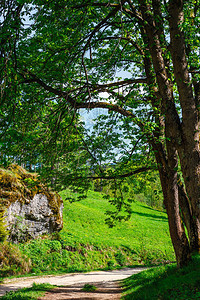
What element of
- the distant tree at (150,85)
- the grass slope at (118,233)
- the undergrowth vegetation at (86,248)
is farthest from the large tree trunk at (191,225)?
the grass slope at (118,233)

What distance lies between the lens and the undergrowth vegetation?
1300cm

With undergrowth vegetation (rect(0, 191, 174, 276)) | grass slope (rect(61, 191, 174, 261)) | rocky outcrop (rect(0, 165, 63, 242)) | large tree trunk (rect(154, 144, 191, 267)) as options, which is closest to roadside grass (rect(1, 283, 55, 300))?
undergrowth vegetation (rect(0, 191, 174, 276))

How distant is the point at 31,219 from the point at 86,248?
4693 millimetres

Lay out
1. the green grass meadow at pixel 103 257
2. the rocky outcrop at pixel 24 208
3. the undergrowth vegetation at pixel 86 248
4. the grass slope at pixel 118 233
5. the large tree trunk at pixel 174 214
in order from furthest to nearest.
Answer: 1. the grass slope at pixel 118 233
2. the rocky outcrop at pixel 24 208
3. the undergrowth vegetation at pixel 86 248
4. the large tree trunk at pixel 174 214
5. the green grass meadow at pixel 103 257

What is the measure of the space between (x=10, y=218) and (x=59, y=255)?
389cm

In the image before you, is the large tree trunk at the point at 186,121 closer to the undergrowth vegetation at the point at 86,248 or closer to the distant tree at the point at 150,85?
the distant tree at the point at 150,85

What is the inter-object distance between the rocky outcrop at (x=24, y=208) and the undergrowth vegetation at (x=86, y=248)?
0.65 metres

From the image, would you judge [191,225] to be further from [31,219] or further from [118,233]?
[118,233]

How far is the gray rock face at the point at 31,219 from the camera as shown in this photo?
13602 mm

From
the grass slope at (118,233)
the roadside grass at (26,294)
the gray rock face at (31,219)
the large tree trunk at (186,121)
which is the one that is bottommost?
the grass slope at (118,233)

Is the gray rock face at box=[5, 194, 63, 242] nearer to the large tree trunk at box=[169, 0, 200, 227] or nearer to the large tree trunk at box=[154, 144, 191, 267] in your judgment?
the large tree trunk at box=[154, 144, 191, 267]

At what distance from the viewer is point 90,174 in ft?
25.8

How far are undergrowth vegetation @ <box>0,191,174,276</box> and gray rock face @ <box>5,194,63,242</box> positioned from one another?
542mm

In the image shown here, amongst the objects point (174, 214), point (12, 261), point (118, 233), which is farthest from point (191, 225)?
point (118, 233)
